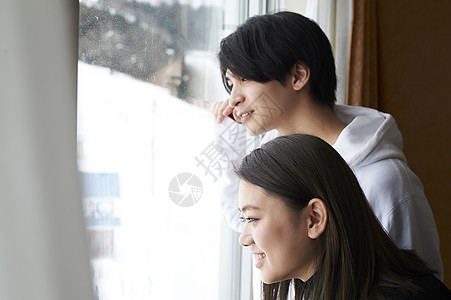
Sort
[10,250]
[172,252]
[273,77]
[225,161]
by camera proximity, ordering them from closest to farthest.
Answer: [10,250]
[273,77]
[225,161]
[172,252]

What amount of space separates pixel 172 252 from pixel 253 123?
733 millimetres

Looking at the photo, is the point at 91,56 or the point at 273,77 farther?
the point at 91,56

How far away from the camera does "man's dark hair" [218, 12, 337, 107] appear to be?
1331mm

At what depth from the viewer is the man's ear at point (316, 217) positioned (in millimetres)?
1075

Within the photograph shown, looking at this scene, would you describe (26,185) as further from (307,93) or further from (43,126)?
(307,93)

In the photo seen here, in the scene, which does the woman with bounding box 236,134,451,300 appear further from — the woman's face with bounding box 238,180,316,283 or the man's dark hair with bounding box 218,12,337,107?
the man's dark hair with bounding box 218,12,337,107

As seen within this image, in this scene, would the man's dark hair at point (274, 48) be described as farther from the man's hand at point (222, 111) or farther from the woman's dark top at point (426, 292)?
the woman's dark top at point (426, 292)

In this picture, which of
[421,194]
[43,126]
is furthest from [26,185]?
[421,194]

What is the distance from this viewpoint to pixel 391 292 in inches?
41.1

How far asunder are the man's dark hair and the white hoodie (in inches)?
7.4

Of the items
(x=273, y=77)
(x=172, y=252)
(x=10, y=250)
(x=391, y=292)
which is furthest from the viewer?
(x=172, y=252)

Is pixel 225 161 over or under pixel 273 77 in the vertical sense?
under

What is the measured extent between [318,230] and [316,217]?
0.03m

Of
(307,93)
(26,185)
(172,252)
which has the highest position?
(307,93)
